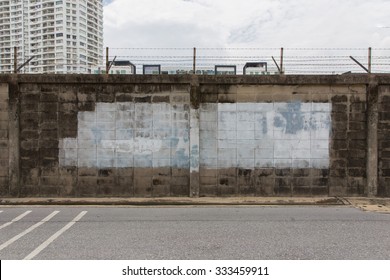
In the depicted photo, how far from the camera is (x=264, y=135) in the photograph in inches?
381

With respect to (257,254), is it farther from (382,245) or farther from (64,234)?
(64,234)

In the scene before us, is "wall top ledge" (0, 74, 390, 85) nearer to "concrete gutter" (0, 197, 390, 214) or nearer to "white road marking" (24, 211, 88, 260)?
"concrete gutter" (0, 197, 390, 214)

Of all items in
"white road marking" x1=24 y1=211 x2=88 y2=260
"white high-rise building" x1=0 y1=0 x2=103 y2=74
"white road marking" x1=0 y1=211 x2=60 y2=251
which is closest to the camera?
"white road marking" x1=24 y1=211 x2=88 y2=260

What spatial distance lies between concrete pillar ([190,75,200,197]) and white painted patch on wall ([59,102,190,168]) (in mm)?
203

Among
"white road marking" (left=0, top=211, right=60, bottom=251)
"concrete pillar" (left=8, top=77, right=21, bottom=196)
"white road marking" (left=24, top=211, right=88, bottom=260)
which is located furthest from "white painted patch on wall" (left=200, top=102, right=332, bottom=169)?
"concrete pillar" (left=8, top=77, right=21, bottom=196)

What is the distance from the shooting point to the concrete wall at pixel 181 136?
9.60 meters

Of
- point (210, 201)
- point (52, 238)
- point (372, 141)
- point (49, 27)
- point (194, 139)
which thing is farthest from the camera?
point (49, 27)

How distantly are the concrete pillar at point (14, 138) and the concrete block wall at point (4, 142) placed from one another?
136 mm

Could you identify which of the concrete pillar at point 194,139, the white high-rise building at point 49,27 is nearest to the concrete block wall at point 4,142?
the concrete pillar at point 194,139

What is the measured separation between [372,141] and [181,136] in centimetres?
582

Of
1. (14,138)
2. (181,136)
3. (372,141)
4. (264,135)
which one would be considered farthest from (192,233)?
(14,138)

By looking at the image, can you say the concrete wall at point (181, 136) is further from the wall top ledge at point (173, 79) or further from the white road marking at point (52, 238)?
the white road marking at point (52, 238)

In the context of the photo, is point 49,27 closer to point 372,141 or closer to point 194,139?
point 194,139

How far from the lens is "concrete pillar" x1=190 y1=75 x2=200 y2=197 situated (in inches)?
376
